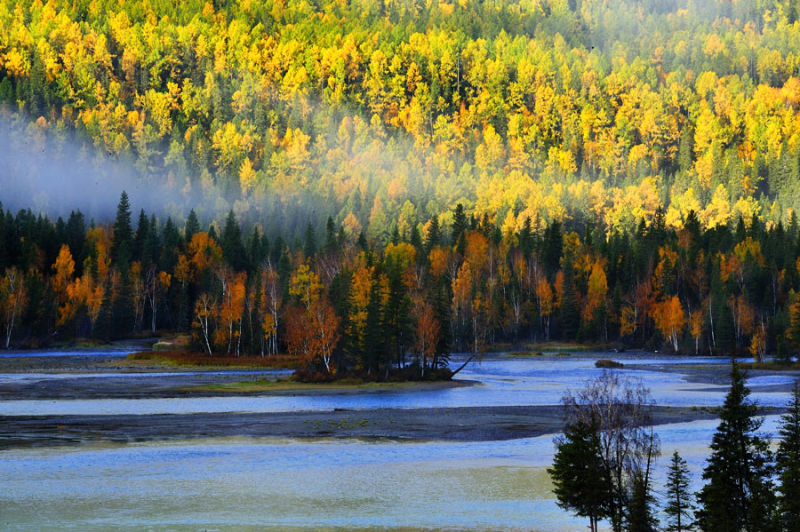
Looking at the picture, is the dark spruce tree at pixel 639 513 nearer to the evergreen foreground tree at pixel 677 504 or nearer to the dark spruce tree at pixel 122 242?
the evergreen foreground tree at pixel 677 504

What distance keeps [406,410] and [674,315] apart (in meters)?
84.5

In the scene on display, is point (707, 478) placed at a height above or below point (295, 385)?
above

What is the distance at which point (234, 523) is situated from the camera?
36.8 metres

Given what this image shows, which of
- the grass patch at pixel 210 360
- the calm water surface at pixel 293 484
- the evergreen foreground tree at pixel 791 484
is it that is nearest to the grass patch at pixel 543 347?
the grass patch at pixel 210 360

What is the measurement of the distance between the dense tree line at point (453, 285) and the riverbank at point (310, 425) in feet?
124

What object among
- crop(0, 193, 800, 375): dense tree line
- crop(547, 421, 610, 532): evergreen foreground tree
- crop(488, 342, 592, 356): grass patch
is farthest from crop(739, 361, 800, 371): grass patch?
crop(547, 421, 610, 532): evergreen foreground tree

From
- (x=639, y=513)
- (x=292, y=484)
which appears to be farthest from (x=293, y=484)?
(x=639, y=513)

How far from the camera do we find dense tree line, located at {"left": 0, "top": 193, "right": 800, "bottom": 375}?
410 ft

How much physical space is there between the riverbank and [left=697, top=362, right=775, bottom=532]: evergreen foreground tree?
24.2m

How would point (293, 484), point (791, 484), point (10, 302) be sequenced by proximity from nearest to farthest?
1. point (791, 484)
2. point (293, 484)
3. point (10, 302)

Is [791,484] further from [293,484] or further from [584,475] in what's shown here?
[293,484]

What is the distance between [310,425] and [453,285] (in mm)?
98359

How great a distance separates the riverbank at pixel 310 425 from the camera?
184ft

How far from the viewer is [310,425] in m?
61.1
